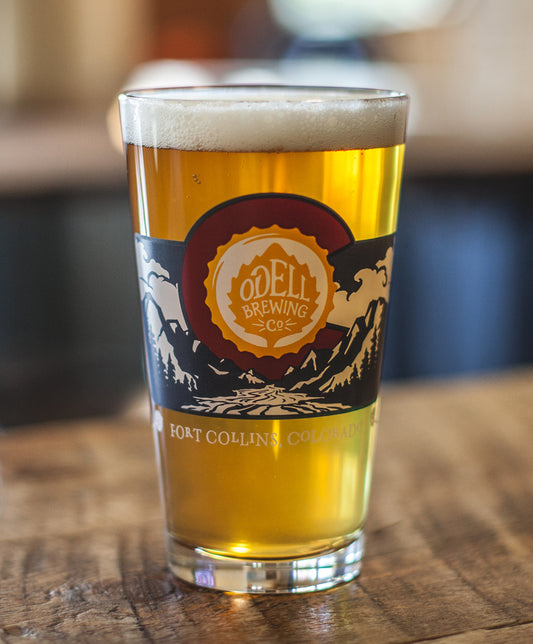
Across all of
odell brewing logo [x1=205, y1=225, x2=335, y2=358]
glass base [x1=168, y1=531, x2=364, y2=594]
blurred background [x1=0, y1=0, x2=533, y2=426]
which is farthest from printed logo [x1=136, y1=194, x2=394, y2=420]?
blurred background [x1=0, y1=0, x2=533, y2=426]

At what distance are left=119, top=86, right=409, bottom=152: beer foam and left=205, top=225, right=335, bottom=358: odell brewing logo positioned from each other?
0.06 m

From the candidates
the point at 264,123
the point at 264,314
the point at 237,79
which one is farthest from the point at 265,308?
the point at 237,79

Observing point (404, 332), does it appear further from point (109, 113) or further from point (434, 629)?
point (434, 629)

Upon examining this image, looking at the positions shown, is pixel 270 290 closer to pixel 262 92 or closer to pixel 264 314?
pixel 264 314

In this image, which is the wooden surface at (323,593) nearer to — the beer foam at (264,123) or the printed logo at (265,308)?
the printed logo at (265,308)

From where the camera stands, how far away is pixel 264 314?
491 millimetres

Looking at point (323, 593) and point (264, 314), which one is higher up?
point (264, 314)

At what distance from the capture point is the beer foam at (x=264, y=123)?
50cm

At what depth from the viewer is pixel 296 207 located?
1.60ft

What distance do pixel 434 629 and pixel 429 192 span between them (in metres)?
1.98

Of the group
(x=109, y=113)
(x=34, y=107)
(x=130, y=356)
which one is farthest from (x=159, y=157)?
(x=34, y=107)

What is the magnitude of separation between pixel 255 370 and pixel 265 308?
0.04 metres

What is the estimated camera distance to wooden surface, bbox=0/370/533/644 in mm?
497

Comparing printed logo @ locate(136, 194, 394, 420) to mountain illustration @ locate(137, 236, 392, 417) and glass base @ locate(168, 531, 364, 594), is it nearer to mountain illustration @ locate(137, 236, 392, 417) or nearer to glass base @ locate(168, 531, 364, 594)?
mountain illustration @ locate(137, 236, 392, 417)
